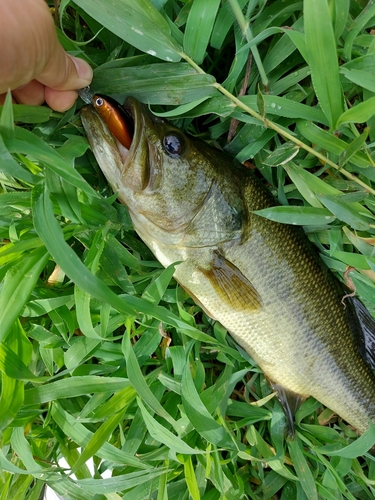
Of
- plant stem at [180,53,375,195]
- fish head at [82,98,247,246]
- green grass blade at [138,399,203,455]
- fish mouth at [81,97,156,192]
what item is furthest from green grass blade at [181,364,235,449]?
plant stem at [180,53,375,195]

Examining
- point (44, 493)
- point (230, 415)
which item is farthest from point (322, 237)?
point (44, 493)

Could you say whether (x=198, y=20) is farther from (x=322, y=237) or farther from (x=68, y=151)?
(x=322, y=237)

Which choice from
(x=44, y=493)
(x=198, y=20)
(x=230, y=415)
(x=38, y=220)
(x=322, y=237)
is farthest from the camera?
(x=44, y=493)

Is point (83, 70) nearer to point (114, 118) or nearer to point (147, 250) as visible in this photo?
point (114, 118)

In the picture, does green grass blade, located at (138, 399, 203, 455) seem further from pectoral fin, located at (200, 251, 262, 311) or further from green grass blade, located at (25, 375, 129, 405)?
pectoral fin, located at (200, 251, 262, 311)

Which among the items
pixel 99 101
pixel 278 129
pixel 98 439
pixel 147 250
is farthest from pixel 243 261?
pixel 98 439

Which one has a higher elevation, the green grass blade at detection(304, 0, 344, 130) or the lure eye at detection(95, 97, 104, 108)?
the green grass blade at detection(304, 0, 344, 130)

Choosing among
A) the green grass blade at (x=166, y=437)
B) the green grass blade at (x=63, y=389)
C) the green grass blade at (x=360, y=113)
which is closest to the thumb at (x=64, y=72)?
the green grass blade at (x=360, y=113)

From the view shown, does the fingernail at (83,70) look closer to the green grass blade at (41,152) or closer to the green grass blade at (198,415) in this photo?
the green grass blade at (41,152)
